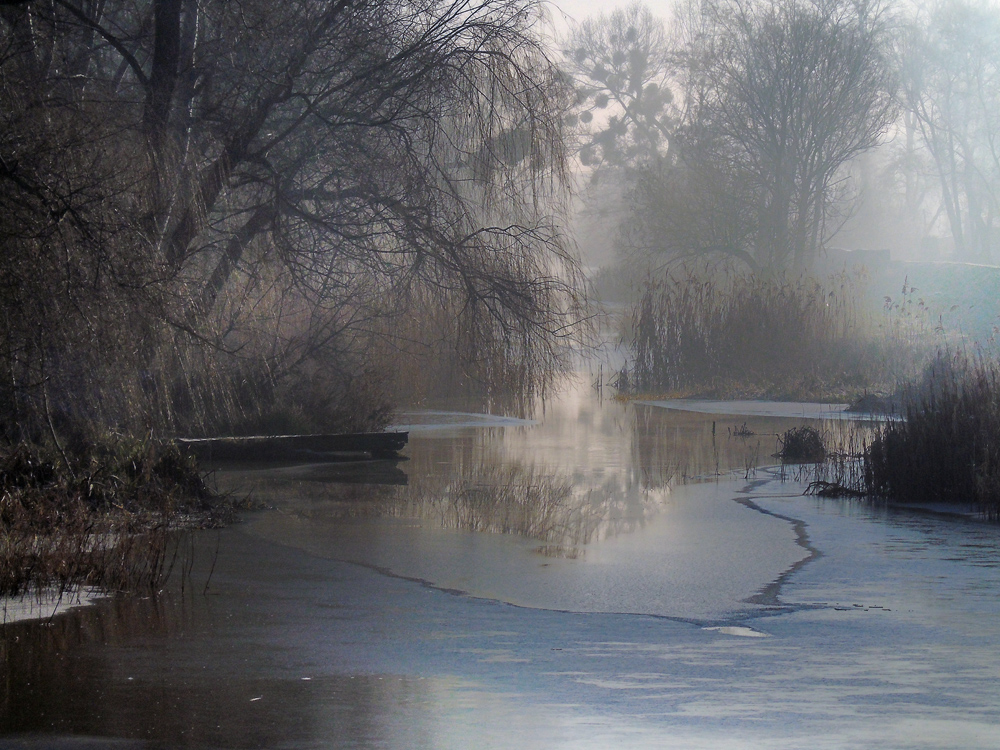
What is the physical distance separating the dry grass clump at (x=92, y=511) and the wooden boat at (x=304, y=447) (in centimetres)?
303

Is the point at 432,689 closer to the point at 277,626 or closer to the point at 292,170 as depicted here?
the point at 277,626

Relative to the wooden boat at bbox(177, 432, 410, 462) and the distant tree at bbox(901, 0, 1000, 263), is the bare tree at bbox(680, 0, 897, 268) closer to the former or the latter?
the distant tree at bbox(901, 0, 1000, 263)

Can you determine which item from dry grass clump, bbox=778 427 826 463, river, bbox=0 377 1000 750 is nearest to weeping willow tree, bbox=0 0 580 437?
river, bbox=0 377 1000 750

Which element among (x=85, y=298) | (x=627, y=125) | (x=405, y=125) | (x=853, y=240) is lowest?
(x=85, y=298)

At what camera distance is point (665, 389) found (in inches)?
898

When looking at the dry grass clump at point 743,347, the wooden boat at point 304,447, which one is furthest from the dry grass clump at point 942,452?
the dry grass clump at point 743,347

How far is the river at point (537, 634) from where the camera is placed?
4.03 m

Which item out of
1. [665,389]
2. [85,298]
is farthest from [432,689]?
[665,389]

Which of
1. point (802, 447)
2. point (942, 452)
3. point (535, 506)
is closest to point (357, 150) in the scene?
point (535, 506)

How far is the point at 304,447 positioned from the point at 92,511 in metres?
4.94

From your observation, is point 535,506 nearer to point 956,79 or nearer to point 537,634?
point 537,634

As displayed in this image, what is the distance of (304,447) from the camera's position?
1241 centimetres

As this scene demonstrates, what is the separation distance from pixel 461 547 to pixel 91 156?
10.3 feet

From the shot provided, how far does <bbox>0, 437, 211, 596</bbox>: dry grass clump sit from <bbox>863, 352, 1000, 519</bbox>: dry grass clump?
5326 mm
